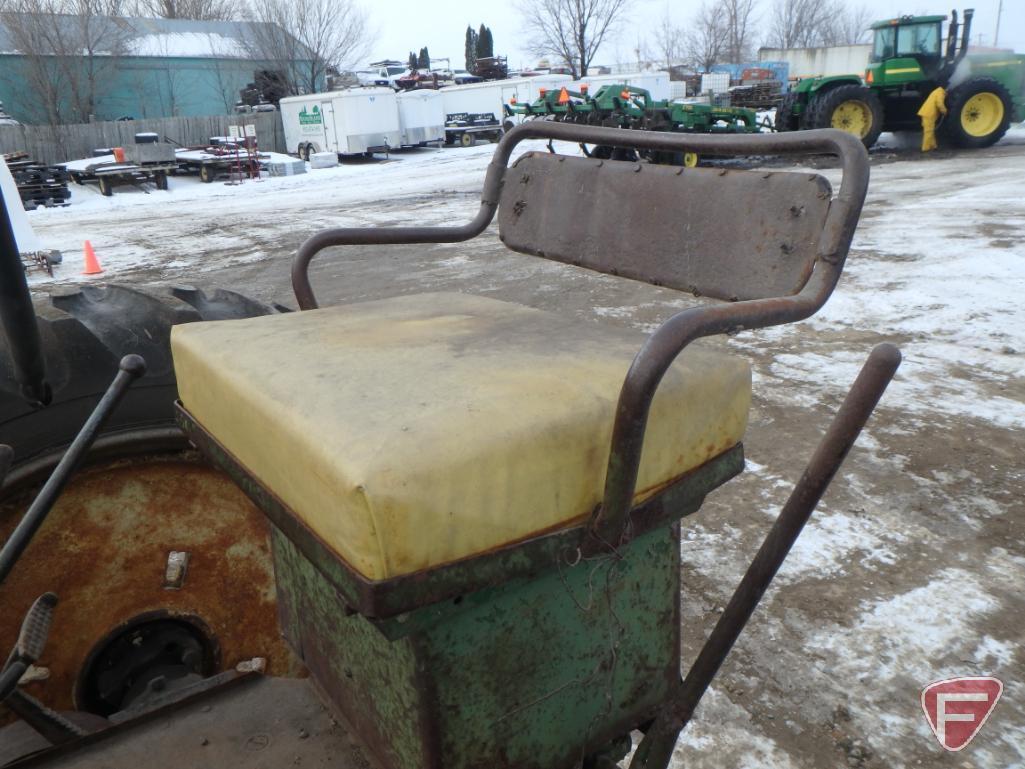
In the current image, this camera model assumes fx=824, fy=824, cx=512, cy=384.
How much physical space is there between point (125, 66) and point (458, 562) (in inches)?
1273

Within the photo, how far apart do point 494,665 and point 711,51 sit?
171 feet

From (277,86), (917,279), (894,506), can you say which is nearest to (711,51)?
(277,86)

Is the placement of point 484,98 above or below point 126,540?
above

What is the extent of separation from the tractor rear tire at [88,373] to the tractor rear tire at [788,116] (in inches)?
542

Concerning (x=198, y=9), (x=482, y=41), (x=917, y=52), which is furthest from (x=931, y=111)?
(x=482, y=41)

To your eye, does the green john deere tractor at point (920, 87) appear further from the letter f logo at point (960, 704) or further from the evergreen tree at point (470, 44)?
the evergreen tree at point (470, 44)

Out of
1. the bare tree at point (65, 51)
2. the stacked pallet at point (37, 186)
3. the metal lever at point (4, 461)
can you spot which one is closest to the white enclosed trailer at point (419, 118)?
the stacked pallet at point (37, 186)

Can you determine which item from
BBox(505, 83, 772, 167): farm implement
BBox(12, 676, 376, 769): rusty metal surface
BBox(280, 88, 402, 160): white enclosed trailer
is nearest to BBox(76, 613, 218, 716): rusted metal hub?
BBox(12, 676, 376, 769): rusty metal surface

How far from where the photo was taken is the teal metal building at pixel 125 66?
24.3m

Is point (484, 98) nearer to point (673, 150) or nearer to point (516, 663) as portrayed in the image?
point (673, 150)

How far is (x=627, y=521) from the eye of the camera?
847 mm

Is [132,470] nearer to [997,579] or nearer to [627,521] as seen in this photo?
[627,521]

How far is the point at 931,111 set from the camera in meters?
13.1

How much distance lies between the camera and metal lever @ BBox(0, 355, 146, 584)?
0.96 m
